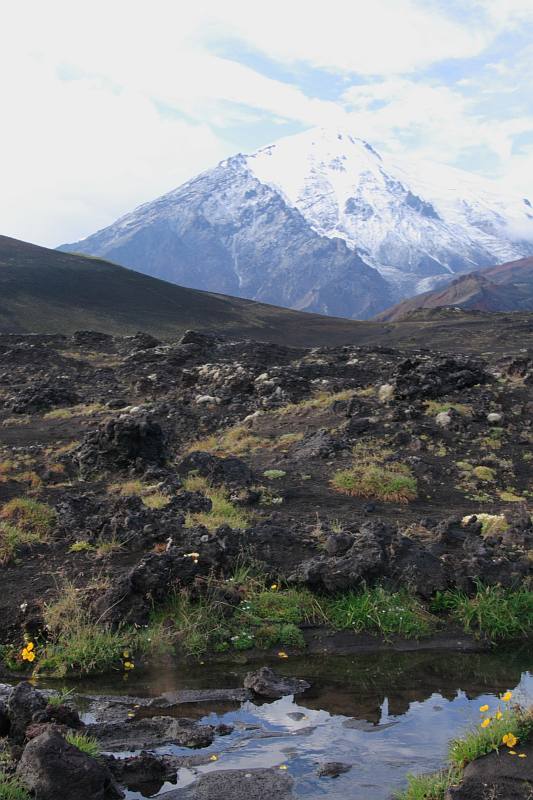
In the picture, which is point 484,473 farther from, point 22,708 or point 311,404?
point 22,708

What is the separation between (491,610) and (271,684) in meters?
3.40

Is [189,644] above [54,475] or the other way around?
the other way around

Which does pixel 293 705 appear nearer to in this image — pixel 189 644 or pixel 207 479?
pixel 189 644

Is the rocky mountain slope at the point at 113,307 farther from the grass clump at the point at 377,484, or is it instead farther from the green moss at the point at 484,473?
the green moss at the point at 484,473

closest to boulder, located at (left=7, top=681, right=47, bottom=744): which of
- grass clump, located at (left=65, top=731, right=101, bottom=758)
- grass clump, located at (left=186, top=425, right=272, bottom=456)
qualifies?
grass clump, located at (left=65, top=731, right=101, bottom=758)

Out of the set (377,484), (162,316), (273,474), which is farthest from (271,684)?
(162,316)

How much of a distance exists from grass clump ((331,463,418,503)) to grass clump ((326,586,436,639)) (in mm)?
4480

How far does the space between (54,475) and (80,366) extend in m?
25.7

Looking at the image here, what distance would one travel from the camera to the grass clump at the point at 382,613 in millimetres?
10305

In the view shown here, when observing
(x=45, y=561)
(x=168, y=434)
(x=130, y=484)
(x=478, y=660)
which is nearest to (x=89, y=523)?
(x=45, y=561)

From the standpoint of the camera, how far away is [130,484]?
15.3m

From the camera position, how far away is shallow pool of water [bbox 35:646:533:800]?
Answer: 7.07 meters

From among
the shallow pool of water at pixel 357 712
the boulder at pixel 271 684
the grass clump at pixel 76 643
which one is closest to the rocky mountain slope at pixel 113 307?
the grass clump at pixel 76 643

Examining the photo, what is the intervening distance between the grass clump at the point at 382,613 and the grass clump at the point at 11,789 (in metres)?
5.09
